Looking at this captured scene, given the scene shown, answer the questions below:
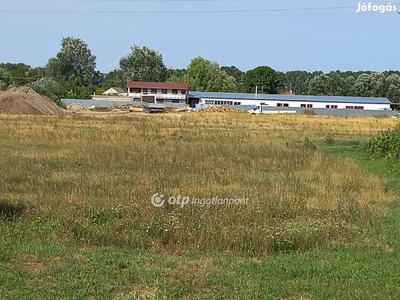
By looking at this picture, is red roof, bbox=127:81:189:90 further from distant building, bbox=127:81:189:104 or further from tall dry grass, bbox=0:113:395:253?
tall dry grass, bbox=0:113:395:253

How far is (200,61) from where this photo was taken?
112m

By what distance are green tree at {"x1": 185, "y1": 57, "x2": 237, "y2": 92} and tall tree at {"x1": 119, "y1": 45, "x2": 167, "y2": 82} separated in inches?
276

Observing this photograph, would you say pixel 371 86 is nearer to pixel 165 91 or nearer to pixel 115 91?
pixel 165 91

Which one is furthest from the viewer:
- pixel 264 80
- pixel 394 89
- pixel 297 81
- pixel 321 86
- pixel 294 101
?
pixel 297 81

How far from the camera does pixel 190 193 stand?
39.5ft

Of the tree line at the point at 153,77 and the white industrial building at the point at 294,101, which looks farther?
the tree line at the point at 153,77

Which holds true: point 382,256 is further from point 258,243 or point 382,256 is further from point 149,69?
point 149,69

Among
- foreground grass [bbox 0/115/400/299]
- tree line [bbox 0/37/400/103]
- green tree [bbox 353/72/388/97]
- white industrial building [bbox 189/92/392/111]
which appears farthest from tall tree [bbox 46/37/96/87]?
foreground grass [bbox 0/115/400/299]

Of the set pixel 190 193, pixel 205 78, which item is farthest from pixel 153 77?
pixel 190 193

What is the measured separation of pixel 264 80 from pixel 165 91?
1304 inches

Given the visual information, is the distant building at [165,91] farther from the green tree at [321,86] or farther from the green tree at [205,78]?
the green tree at [321,86]

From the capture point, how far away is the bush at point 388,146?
2017 centimetres

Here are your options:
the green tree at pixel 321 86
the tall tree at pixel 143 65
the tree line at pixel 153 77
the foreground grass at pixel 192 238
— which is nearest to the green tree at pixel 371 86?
the tree line at pixel 153 77

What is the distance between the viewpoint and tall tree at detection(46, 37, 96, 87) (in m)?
104
